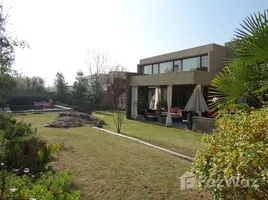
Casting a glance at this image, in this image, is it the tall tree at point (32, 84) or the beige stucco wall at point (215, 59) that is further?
the tall tree at point (32, 84)

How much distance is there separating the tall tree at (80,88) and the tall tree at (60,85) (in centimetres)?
243

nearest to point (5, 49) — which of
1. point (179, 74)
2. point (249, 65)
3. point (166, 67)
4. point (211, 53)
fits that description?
point (249, 65)

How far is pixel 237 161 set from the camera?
223cm

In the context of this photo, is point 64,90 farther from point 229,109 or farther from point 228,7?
point 229,109

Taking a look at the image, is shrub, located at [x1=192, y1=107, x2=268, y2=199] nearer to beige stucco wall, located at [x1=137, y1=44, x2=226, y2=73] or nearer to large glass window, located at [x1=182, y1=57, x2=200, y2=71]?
beige stucco wall, located at [x1=137, y1=44, x2=226, y2=73]

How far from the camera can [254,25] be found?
11.6 ft

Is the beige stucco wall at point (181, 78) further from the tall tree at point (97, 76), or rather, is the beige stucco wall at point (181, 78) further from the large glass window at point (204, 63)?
the tall tree at point (97, 76)

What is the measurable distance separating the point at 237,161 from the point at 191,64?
17345 millimetres

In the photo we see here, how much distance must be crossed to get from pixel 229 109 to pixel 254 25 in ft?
5.06

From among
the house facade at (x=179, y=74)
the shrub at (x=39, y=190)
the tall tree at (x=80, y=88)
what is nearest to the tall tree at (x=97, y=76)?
the tall tree at (x=80, y=88)

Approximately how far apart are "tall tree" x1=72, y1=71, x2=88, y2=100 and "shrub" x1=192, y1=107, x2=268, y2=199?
104ft

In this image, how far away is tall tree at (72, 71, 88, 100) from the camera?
33.9 metres

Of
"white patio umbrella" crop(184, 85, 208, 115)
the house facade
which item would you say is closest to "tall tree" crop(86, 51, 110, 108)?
the house facade

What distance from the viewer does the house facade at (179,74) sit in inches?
571
